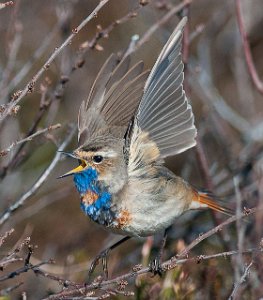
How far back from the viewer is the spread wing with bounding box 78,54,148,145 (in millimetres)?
5328

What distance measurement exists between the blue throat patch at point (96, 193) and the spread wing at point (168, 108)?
0.27 meters

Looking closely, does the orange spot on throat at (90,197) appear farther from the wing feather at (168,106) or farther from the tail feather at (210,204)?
the tail feather at (210,204)

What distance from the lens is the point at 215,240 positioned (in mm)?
6395

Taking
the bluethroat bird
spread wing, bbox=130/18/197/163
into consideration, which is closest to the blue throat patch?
the bluethroat bird

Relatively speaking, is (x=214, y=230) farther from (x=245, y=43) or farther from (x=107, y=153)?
(x=245, y=43)

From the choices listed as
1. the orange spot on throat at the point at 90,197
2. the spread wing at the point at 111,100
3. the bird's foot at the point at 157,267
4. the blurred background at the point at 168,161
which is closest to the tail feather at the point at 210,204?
the blurred background at the point at 168,161

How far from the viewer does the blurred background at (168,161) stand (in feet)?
16.4

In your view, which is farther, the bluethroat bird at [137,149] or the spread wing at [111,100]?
the spread wing at [111,100]

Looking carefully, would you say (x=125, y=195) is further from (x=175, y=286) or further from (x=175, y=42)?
(x=175, y=42)

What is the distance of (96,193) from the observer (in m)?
4.89

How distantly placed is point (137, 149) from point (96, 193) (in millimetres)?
362

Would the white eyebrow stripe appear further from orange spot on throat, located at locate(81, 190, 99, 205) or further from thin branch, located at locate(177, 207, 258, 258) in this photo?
thin branch, located at locate(177, 207, 258, 258)

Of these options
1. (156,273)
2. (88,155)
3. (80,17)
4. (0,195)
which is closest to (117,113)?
(88,155)

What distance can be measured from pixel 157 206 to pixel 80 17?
4.92 m
